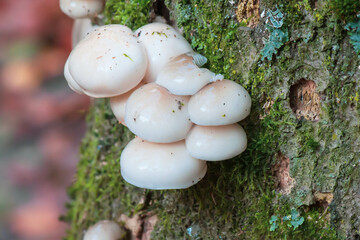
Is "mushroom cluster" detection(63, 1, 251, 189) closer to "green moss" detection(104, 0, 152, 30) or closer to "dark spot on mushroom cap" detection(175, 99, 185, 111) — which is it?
"dark spot on mushroom cap" detection(175, 99, 185, 111)

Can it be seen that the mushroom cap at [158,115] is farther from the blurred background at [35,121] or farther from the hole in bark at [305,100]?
the blurred background at [35,121]

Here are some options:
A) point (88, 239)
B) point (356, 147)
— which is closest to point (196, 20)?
point (356, 147)

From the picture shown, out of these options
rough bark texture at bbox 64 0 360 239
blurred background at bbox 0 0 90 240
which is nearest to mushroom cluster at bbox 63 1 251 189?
rough bark texture at bbox 64 0 360 239

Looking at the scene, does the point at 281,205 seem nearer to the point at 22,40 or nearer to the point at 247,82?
the point at 247,82

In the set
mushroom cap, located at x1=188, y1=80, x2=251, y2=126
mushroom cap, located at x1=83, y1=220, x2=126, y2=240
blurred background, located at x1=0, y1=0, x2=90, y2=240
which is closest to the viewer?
mushroom cap, located at x1=188, y1=80, x2=251, y2=126

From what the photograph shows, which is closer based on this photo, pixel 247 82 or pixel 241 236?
pixel 247 82

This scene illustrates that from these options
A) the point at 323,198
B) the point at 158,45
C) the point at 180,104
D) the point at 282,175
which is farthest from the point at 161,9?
the point at 323,198

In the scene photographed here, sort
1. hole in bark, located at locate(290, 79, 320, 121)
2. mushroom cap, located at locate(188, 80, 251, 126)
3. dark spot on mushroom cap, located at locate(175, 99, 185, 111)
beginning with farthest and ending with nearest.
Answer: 1. hole in bark, located at locate(290, 79, 320, 121)
2. dark spot on mushroom cap, located at locate(175, 99, 185, 111)
3. mushroom cap, located at locate(188, 80, 251, 126)
